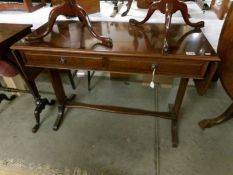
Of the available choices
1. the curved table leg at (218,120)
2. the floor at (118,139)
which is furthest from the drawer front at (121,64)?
the curved table leg at (218,120)

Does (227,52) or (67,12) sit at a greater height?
(67,12)

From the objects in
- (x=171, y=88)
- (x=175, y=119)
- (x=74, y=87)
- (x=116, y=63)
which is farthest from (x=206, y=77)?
(x=74, y=87)

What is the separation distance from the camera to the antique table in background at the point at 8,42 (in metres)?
1.24

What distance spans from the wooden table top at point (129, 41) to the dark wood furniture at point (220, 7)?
379 mm

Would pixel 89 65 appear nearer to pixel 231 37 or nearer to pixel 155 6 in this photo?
pixel 155 6

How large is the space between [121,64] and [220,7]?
0.97m

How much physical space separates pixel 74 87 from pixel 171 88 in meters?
1.09

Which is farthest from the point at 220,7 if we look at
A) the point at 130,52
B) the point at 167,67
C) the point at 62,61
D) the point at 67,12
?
the point at 62,61

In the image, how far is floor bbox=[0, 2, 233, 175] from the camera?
1.34m

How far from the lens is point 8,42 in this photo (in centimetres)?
125

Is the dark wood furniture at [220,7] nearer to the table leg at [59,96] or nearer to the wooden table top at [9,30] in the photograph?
the table leg at [59,96]

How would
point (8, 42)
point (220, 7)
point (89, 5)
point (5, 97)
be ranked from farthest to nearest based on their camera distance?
1. point (5, 97)
2. point (89, 5)
3. point (220, 7)
4. point (8, 42)

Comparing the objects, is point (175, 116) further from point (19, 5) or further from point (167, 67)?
point (19, 5)

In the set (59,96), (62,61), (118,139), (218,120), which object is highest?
(62,61)
